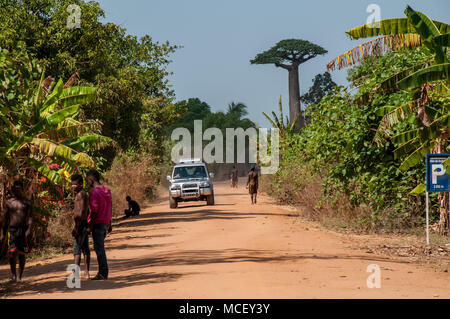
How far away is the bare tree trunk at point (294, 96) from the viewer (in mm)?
74438

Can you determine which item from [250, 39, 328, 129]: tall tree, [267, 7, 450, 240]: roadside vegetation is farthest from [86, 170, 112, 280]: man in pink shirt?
[250, 39, 328, 129]: tall tree

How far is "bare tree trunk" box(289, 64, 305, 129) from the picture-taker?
74438 mm

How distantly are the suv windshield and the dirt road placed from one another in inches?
475

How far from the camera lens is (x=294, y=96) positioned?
77375 mm

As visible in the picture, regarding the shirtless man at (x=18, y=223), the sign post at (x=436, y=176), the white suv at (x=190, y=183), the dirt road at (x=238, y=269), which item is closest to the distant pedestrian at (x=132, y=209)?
the white suv at (x=190, y=183)

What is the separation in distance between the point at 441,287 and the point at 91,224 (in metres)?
5.81

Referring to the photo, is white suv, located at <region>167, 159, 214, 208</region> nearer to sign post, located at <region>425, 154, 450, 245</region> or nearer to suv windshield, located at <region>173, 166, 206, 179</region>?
suv windshield, located at <region>173, 166, 206, 179</region>

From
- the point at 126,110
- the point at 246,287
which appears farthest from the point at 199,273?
the point at 126,110

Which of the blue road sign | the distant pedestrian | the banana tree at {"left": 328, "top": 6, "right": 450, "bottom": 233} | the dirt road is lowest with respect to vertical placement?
the dirt road

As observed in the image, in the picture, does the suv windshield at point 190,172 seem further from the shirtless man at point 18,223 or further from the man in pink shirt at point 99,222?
the shirtless man at point 18,223

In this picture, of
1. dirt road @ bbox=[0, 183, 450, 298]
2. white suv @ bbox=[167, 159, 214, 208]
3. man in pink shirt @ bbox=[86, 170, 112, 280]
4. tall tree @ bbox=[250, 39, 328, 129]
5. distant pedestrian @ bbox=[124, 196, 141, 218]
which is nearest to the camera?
dirt road @ bbox=[0, 183, 450, 298]

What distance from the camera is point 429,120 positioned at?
15594 mm

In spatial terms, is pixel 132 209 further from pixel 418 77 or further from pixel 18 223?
pixel 418 77

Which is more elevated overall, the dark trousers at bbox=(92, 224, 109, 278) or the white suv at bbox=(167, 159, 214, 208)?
the white suv at bbox=(167, 159, 214, 208)
